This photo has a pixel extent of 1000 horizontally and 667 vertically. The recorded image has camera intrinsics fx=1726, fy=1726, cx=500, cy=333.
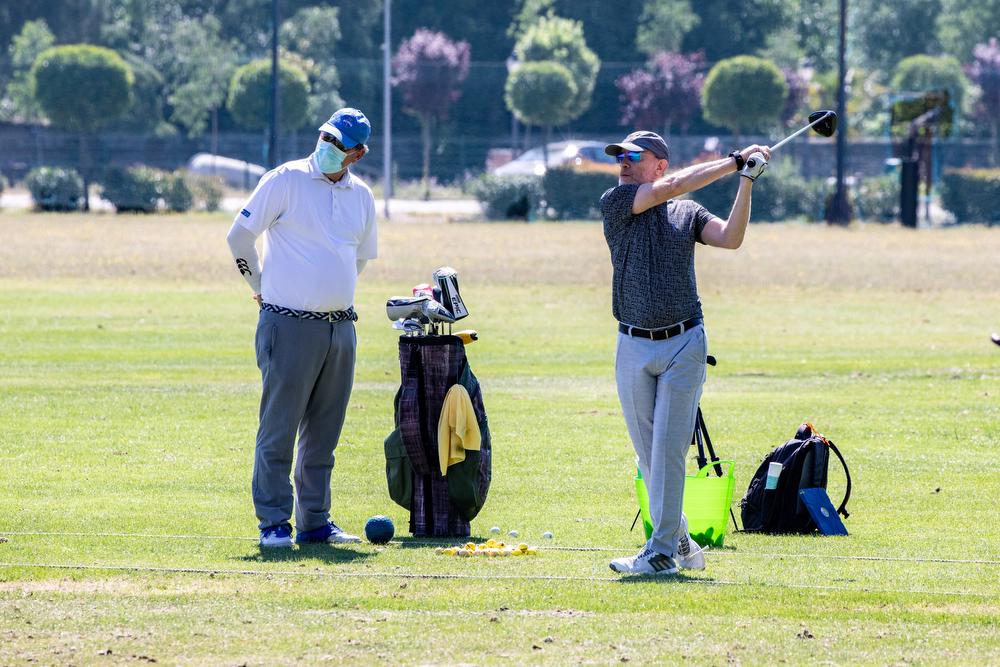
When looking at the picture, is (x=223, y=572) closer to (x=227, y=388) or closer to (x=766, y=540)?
(x=766, y=540)

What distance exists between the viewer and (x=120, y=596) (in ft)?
20.9

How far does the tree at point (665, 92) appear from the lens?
6197 cm

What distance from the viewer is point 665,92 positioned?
203 feet

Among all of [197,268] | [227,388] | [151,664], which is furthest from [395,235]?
[151,664]

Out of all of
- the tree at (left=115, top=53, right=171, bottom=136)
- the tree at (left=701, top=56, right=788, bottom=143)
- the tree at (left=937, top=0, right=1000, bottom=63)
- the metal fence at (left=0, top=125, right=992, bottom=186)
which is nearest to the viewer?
the tree at (left=701, top=56, right=788, bottom=143)

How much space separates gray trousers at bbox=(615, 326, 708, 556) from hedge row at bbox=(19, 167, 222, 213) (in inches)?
1674

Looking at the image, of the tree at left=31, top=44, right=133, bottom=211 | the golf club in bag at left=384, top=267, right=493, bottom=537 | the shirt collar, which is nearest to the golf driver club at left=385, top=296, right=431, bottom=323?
the golf club in bag at left=384, top=267, right=493, bottom=537

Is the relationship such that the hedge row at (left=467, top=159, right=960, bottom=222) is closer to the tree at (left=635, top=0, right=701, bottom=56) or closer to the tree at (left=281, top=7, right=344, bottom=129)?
the tree at (left=281, top=7, right=344, bottom=129)

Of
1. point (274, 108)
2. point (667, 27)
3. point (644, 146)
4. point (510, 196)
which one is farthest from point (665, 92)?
Result: point (644, 146)

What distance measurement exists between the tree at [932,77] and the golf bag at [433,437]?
68737 millimetres

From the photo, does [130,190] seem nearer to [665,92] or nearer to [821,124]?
[665,92]

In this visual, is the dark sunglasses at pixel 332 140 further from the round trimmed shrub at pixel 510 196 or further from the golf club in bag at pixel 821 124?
the round trimmed shrub at pixel 510 196

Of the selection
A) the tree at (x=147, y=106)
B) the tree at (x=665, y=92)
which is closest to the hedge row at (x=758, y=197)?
the tree at (x=665, y=92)

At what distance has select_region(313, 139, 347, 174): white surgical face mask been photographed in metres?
7.46
